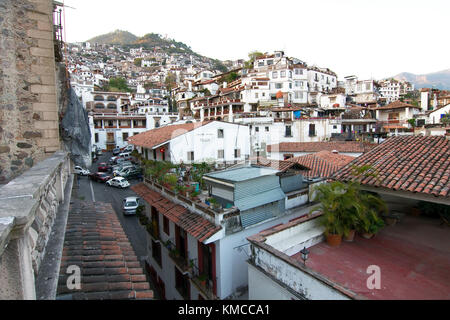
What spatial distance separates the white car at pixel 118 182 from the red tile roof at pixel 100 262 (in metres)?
22.3

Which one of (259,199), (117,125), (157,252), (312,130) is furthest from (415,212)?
(117,125)

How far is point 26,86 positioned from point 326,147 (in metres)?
27.4

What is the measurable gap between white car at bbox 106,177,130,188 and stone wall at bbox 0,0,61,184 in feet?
74.8

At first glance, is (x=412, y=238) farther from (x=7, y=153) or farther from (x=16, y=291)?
(x=7, y=153)

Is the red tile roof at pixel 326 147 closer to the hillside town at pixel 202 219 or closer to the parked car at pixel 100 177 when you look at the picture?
the hillside town at pixel 202 219

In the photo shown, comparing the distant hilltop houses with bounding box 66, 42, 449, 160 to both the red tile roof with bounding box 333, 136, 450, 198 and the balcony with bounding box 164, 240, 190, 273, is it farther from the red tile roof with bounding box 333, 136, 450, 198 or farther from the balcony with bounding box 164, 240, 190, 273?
the red tile roof with bounding box 333, 136, 450, 198

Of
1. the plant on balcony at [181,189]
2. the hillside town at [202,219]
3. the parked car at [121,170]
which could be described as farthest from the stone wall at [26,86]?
the parked car at [121,170]

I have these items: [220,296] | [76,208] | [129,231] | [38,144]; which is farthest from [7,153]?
[129,231]

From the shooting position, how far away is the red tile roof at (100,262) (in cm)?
296

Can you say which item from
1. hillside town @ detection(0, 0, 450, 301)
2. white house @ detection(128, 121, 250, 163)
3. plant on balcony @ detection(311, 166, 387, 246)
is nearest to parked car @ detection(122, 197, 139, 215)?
hillside town @ detection(0, 0, 450, 301)

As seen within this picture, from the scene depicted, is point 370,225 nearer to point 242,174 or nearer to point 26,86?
point 242,174
